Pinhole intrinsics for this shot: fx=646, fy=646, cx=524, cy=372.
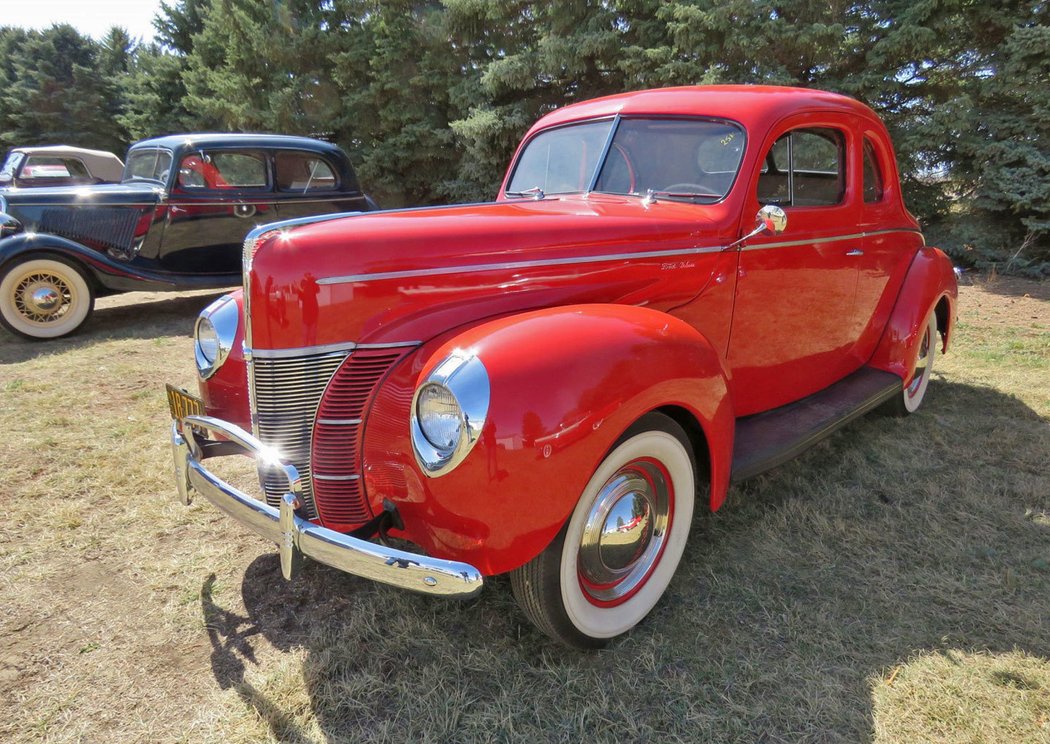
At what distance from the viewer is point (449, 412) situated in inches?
69.9

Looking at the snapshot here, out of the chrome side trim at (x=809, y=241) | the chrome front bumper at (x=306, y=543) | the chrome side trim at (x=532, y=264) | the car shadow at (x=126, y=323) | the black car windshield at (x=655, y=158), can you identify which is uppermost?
the black car windshield at (x=655, y=158)

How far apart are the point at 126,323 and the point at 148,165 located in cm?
180

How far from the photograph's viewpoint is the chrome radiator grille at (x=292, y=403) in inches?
79.8

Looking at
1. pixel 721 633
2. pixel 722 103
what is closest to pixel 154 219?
pixel 722 103

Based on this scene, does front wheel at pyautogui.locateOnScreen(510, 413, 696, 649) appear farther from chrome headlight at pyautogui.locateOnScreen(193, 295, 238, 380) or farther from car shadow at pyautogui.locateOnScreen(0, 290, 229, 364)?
car shadow at pyautogui.locateOnScreen(0, 290, 229, 364)

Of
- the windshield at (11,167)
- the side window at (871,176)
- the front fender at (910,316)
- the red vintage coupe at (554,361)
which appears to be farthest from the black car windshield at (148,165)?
the front fender at (910,316)

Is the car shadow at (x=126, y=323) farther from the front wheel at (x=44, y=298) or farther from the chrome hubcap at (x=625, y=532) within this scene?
the chrome hubcap at (x=625, y=532)

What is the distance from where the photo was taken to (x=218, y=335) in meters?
2.62

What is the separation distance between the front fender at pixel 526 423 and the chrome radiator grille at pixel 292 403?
7.9 inches

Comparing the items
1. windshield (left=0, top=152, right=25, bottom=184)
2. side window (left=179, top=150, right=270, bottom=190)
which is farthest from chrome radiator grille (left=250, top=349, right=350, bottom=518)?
windshield (left=0, top=152, right=25, bottom=184)

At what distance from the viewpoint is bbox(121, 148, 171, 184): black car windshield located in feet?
22.6

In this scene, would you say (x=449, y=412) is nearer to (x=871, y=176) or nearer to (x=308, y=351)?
(x=308, y=351)

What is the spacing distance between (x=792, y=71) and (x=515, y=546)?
946cm

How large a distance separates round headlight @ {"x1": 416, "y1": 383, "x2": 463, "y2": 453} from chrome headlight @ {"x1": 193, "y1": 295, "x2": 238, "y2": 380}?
119 centimetres
